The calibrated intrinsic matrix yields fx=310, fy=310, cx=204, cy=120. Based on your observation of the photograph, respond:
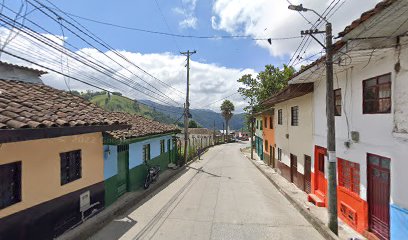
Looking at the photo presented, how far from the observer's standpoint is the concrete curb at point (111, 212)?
865 centimetres

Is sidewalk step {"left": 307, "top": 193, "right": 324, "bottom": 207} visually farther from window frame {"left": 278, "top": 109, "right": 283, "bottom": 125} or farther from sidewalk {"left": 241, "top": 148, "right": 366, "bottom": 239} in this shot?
window frame {"left": 278, "top": 109, "right": 283, "bottom": 125}

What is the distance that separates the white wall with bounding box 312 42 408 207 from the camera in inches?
272

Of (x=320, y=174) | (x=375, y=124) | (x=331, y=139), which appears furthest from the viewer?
(x=320, y=174)

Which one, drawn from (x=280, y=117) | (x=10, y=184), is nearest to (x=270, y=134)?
(x=280, y=117)

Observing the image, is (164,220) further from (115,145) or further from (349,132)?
(349,132)

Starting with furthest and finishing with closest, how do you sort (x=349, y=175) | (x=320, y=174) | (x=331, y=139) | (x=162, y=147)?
(x=162, y=147), (x=320, y=174), (x=349, y=175), (x=331, y=139)

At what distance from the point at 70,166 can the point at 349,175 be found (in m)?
8.64

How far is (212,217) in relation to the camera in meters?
10.9

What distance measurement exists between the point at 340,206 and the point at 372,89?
4.33 metres

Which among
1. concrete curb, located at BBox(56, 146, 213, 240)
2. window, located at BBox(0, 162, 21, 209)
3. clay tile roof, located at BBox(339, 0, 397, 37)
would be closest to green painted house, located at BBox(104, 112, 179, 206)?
concrete curb, located at BBox(56, 146, 213, 240)

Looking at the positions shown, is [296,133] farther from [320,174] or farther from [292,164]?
[320,174]

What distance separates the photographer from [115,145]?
12344mm

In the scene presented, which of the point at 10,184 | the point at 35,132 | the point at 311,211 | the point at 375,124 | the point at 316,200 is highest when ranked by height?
the point at 375,124

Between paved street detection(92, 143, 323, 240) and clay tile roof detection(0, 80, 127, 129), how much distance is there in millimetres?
3435
